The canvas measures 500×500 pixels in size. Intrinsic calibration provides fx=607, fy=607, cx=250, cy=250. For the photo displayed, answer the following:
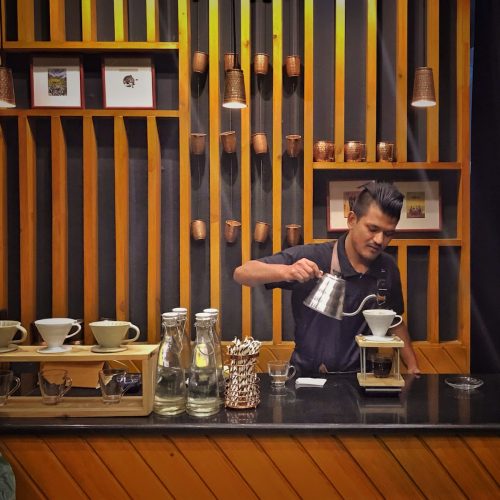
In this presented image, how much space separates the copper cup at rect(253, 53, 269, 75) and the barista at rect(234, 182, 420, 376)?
88cm

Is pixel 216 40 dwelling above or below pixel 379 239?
above

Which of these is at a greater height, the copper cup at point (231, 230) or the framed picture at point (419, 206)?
the framed picture at point (419, 206)

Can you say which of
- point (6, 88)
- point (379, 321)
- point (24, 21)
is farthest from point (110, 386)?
point (24, 21)

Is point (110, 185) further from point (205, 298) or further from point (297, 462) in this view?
point (297, 462)

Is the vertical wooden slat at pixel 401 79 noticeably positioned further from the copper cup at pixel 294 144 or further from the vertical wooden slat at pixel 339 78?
the copper cup at pixel 294 144

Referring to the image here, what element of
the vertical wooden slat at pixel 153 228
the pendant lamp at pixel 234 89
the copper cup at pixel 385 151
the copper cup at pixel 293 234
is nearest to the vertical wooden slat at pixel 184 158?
the vertical wooden slat at pixel 153 228

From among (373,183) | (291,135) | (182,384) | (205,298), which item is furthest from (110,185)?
(182,384)

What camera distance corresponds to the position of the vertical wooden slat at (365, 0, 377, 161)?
3420 millimetres

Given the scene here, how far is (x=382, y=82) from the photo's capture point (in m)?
3.52

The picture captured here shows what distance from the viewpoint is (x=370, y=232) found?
10.9 feet

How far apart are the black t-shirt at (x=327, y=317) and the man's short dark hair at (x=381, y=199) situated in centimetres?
19

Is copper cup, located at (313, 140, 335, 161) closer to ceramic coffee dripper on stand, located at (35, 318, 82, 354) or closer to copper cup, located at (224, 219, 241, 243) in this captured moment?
copper cup, located at (224, 219, 241, 243)

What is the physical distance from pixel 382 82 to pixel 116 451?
2.54 metres

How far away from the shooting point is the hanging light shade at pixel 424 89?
315 centimetres
